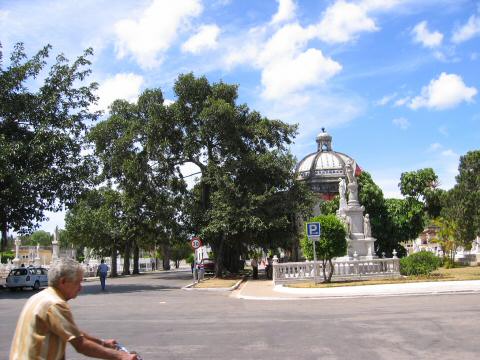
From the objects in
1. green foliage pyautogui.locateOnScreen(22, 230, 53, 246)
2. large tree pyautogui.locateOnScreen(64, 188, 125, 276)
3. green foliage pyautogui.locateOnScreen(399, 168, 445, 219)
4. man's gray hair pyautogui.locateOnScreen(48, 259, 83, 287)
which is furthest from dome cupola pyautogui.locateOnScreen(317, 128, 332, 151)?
green foliage pyautogui.locateOnScreen(22, 230, 53, 246)

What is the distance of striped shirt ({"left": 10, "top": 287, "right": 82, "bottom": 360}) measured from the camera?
3449 millimetres

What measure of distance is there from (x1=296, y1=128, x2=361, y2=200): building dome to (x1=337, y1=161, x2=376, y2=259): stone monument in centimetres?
3818

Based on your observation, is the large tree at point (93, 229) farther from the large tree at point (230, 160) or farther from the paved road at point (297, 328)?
the paved road at point (297, 328)

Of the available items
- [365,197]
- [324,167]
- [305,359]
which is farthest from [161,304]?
[324,167]

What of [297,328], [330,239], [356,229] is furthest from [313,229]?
[297,328]

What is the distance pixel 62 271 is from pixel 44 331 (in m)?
0.43

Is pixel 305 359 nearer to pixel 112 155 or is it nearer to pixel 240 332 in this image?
pixel 240 332

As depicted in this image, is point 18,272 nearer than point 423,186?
Yes

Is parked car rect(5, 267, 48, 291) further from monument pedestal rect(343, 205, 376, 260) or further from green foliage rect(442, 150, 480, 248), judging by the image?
green foliage rect(442, 150, 480, 248)

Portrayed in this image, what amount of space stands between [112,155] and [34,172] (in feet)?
42.2

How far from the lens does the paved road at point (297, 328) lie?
8.56m

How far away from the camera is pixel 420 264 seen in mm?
25906

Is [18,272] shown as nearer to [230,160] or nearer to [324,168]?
[230,160]

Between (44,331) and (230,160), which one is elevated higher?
(230,160)
